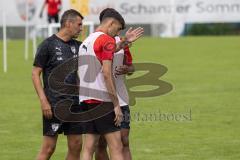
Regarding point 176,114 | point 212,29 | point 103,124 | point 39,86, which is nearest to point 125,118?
point 103,124

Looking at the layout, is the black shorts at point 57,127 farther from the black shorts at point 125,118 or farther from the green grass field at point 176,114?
the green grass field at point 176,114

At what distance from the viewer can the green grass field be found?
12.8 m

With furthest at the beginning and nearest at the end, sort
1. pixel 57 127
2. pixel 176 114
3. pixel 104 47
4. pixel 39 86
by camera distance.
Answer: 1. pixel 176 114
2. pixel 57 127
3. pixel 39 86
4. pixel 104 47

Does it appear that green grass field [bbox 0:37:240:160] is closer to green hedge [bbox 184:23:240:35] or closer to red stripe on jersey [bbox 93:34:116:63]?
red stripe on jersey [bbox 93:34:116:63]

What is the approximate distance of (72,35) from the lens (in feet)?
32.7

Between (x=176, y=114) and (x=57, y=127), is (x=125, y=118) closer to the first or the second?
(x=57, y=127)

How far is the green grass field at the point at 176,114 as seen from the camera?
504 inches

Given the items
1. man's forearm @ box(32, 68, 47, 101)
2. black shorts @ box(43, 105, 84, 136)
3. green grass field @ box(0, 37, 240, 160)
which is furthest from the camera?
green grass field @ box(0, 37, 240, 160)

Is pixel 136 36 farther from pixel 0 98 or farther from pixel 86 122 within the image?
pixel 0 98

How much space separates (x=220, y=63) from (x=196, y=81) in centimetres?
590

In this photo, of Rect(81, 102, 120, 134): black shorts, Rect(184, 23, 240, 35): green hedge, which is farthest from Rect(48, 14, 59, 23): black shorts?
Rect(81, 102, 120, 134): black shorts

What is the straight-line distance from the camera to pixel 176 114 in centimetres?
1681

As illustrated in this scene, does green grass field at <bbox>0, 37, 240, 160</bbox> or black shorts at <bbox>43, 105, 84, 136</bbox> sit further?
green grass field at <bbox>0, 37, 240, 160</bbox>

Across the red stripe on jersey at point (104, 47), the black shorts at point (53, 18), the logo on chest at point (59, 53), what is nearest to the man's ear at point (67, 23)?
the logo on chest at point (59, 53)
